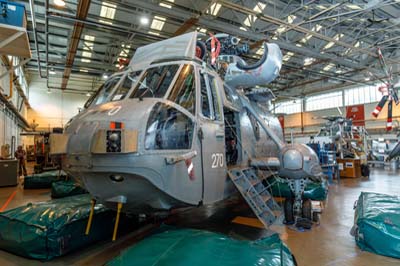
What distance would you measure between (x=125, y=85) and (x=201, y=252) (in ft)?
8.32

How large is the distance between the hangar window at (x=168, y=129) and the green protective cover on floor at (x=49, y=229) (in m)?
1.95

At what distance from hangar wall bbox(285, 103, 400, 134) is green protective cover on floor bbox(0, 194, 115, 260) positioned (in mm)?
19073

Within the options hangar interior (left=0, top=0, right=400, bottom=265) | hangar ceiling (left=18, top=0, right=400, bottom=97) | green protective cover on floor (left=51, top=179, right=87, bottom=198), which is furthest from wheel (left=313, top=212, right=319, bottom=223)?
hangar ceiling (left=18, top=0, right=400, bottom=97)

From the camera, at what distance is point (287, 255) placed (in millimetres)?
2717

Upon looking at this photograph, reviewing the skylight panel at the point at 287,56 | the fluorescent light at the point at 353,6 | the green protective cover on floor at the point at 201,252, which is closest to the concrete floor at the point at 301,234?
the green protective cover on floor at the point at 201,252

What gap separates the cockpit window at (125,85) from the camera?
3.72 m

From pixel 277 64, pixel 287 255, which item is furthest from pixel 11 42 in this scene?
pixel 287 255

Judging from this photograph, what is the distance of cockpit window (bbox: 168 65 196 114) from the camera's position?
343 centimetres

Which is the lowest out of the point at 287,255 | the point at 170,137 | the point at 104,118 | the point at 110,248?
the point at 110,248

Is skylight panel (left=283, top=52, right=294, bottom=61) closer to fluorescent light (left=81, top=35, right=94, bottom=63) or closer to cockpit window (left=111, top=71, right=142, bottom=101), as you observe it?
Result: fluorescent light (left=81, top=35, right=94, bottom=63)

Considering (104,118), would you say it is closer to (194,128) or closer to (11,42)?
(194,128)

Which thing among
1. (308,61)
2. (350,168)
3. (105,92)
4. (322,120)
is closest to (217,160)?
(105,92)

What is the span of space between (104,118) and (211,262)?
1882mm

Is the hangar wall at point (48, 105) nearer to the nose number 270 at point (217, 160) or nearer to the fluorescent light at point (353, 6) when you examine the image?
the fluorescent light at point (353, 6)
